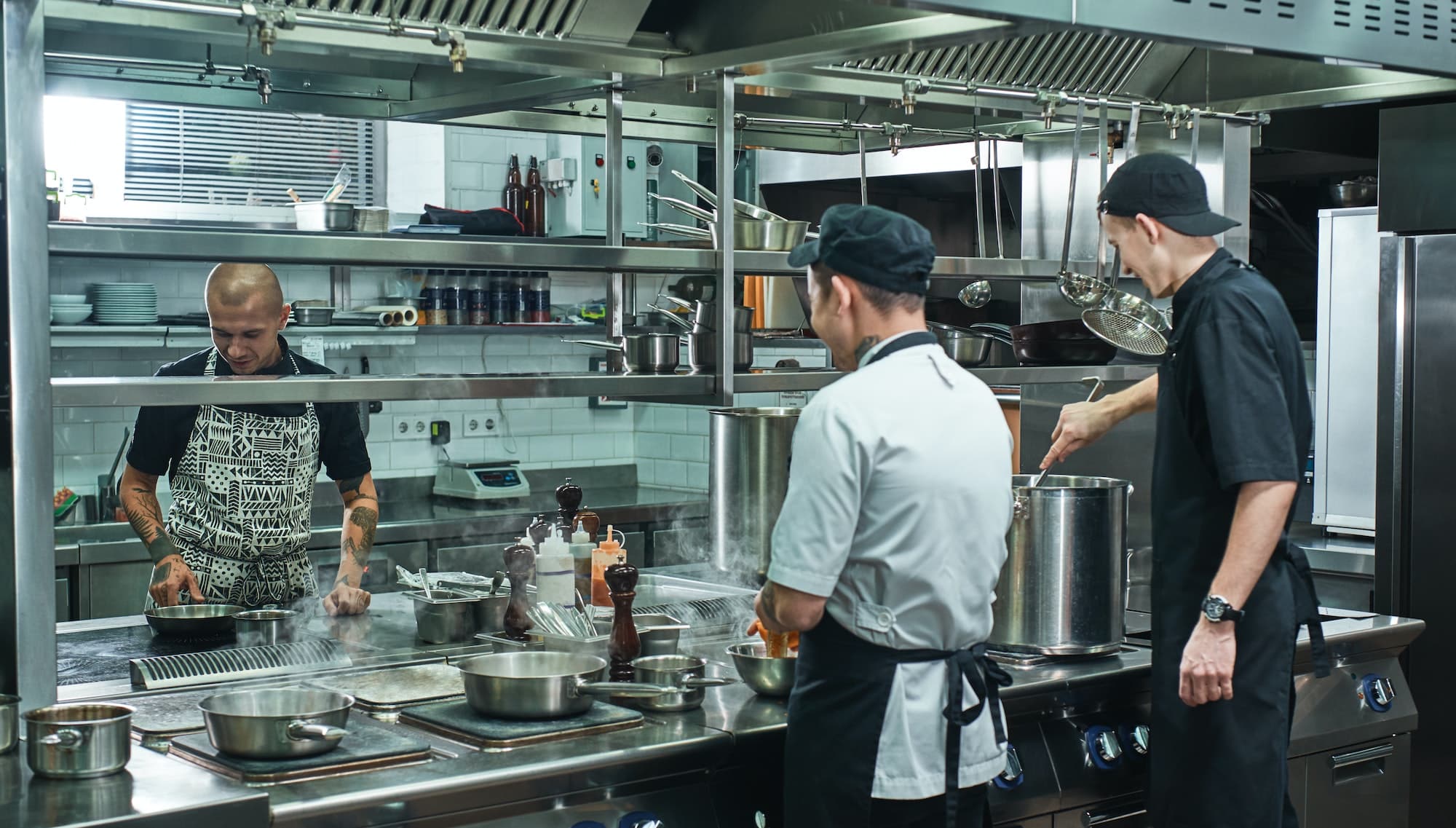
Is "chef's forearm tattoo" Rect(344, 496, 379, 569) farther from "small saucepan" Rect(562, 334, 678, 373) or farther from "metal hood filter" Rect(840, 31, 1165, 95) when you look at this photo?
"metal hood filter" Rect(840, 31, 1165, 95)

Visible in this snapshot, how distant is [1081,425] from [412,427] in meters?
4.87

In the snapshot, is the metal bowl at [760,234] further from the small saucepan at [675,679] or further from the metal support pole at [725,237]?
the small saucepan at [675,679]

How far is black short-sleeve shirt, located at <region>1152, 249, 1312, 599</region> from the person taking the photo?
9.12 ft

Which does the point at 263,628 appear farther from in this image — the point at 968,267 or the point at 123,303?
the point at 123,303

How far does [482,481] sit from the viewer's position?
23.9 feet

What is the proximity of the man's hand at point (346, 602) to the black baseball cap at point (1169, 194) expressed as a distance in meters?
2.06

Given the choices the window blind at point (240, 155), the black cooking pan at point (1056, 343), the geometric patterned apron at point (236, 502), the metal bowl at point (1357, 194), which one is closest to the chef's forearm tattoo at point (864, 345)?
the black cooking pan at point (1056, 343)

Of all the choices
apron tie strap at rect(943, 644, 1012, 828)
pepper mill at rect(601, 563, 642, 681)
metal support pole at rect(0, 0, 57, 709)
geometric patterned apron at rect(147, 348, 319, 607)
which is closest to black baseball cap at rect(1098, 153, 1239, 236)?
apron tie strap at rect(943, 644, 1012, 828)

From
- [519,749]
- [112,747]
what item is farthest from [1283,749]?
[112,747]

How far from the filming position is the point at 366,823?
2.23 m

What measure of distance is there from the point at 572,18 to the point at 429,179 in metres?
4.36

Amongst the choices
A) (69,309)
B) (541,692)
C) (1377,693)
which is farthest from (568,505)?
(69,309)

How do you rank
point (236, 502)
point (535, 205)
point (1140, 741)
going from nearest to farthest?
point (1140, 741)
point (236, 502)
point (535, 205)

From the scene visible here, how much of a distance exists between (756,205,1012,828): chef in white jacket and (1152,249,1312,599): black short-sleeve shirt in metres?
0.56
